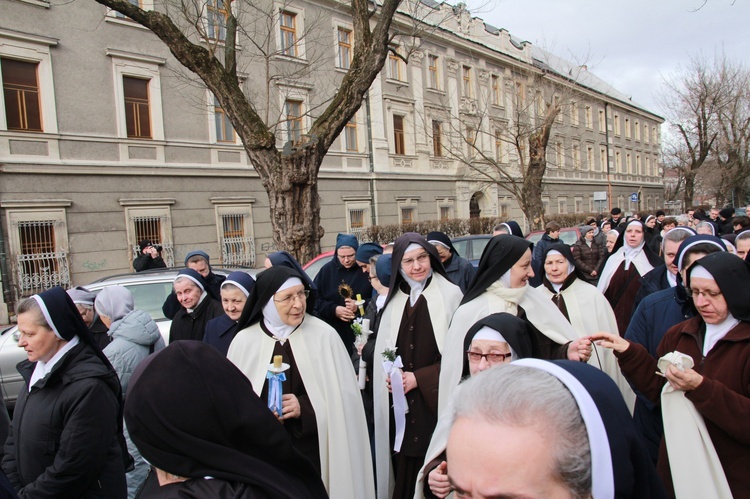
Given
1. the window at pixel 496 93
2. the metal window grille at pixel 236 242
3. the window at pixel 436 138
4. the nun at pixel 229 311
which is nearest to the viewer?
the nun at pixel 229 311

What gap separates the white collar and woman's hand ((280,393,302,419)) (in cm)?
124

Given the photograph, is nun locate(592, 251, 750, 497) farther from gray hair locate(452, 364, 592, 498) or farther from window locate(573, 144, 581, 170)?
window locate(573, 144, 581, 170)

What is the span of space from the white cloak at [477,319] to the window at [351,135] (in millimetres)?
20136

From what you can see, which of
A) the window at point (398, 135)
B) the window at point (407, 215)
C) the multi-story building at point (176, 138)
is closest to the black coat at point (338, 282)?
the multi-story building at point (176, 138)

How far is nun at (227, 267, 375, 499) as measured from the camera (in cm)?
318

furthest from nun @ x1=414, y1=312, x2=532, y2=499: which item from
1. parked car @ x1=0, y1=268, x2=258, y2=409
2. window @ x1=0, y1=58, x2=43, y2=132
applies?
window @ x1=0, y1=58, x2=43, y2=132

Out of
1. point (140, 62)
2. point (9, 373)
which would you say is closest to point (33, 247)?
point (140, 62)

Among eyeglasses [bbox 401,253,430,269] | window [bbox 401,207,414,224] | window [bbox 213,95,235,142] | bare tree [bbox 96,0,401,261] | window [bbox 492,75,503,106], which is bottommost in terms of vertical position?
eyeglasses [bbox 401,253,430,269]

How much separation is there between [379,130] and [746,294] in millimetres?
22367

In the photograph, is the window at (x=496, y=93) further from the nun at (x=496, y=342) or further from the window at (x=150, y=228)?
the nun at (x=496, y=342)

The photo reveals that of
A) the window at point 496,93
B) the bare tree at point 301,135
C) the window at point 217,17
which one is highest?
the window at point 496,93

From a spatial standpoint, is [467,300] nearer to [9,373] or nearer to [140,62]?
[9,373]

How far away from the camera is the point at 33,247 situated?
1443 cm

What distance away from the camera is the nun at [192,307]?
4828 millimetres
